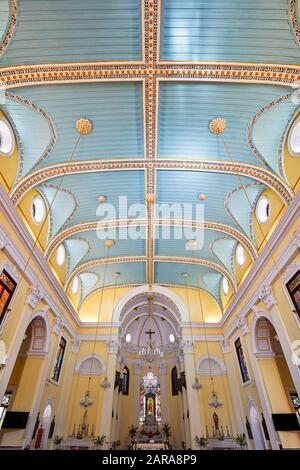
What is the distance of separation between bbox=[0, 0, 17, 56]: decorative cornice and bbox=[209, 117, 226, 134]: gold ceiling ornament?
5356 millimetres

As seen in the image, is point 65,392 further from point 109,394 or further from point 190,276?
point 190,276

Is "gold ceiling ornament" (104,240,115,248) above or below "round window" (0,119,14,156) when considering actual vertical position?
above

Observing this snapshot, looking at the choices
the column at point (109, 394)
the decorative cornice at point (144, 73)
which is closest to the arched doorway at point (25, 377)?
the column at point (109, 394)

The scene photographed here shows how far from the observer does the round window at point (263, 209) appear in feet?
30.9

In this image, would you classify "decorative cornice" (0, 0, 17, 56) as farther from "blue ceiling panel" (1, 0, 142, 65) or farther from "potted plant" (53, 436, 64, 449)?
"potted plant" (53, 436, 64, 449)

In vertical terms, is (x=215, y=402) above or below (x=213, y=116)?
below

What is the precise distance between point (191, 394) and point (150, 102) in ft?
43.7

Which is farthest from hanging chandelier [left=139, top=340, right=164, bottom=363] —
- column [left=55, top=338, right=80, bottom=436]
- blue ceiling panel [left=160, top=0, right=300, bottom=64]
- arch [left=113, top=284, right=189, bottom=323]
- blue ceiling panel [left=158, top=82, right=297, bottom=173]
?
blue ceiling panel [left=160, top=0, right=300, bottom=64]

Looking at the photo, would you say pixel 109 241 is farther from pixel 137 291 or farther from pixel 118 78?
pixel 118 78

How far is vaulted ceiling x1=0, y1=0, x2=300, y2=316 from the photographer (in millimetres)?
5871

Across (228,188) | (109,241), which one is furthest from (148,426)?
(228,188)

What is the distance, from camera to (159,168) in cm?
953

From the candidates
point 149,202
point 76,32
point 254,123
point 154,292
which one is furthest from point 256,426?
point 76,32

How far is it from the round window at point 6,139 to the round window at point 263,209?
8330 mm
